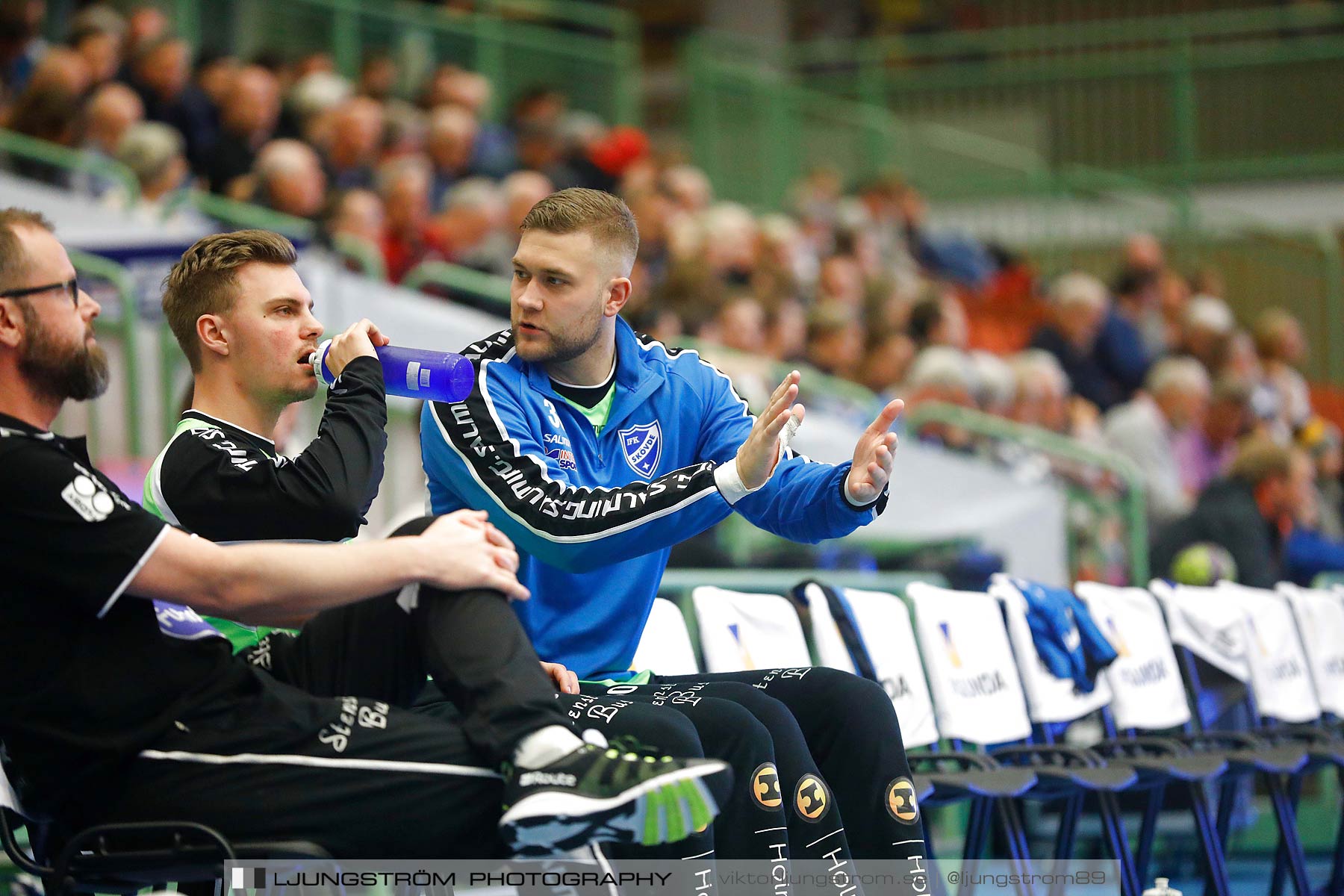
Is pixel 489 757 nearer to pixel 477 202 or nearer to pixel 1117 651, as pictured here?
pixel 1117 651

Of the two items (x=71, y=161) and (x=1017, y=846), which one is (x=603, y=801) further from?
(x=71, y=161)

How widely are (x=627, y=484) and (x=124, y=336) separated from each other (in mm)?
2890

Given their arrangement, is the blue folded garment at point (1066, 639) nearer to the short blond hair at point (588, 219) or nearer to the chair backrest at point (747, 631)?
the chair backrest at point (747, 631)

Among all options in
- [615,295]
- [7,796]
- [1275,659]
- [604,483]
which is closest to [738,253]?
[1275,659]

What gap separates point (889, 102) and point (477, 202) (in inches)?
280

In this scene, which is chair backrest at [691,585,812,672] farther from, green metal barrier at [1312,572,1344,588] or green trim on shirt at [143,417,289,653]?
green metal barrier at [1312,572,1344,588]

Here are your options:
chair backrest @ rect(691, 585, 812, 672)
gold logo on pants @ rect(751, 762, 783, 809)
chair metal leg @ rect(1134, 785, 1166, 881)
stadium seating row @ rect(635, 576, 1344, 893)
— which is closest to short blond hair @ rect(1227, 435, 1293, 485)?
stadium seating row @ rect(635, 576, 1344, 893)

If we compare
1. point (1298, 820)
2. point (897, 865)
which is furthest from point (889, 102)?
point (897, 865)

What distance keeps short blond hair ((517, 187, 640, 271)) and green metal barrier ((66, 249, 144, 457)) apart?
253cm

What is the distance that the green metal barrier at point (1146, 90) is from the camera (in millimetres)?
13523

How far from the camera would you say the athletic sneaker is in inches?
98.2

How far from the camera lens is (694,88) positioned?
42.0 ft

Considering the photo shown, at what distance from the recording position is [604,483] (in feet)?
11.9

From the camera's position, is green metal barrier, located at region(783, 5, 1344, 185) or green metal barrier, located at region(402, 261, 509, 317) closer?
green metal barrier, located at region(402, 261, 509, 317)
